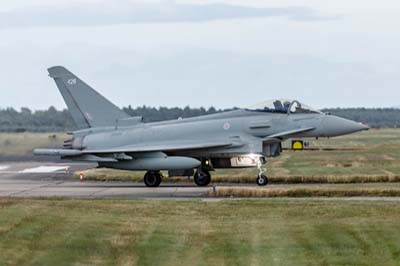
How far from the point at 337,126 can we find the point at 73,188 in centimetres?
879

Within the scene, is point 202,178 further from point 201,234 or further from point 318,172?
point 201,234

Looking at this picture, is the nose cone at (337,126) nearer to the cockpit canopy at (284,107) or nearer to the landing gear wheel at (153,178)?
the cockpit canopy at (284,107)

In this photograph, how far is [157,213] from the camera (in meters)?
20.4

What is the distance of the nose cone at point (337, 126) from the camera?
29844 mm

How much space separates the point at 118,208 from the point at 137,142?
998 cm

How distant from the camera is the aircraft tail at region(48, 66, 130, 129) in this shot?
3238 cm

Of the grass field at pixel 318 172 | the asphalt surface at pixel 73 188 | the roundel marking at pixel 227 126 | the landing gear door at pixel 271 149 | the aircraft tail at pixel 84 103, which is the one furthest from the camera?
the aircraft tail at pixel 84 103

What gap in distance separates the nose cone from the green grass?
7890 mm

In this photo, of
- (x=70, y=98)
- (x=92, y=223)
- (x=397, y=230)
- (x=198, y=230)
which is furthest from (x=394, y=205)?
(x=70, y=98)

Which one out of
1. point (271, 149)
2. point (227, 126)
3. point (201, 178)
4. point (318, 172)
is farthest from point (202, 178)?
point (318, 172)

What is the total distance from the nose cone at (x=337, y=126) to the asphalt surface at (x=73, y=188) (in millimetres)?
3221

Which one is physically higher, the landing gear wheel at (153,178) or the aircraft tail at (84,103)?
the aircraft tail at (84,103)

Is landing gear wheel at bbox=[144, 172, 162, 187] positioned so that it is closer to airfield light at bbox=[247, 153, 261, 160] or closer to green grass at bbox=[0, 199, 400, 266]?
airfield light at bbox=[247, 153, 261, 160]

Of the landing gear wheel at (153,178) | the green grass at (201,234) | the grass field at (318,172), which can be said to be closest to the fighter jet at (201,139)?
the landing gear wheel at (153,178)
